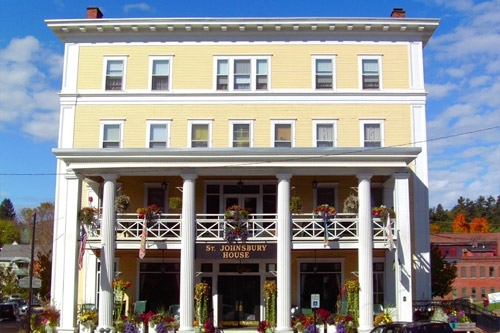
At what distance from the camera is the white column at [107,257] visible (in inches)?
949

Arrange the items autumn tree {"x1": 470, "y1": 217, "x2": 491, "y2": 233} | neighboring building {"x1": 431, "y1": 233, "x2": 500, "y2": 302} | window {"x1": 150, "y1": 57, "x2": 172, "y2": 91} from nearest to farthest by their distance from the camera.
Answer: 1. window {"x1": 150, "y1": 57, "x2": 172, "y2": 91}
2. neighboring building {"x1": 431, "y1": 233, "x2": 500, "y2": 302}
3. autumn tree {"x1": 470, "y1": 217, "x2": 491, "y2": 233}

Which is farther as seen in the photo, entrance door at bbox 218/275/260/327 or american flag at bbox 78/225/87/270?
entrance door at bbox 218/275/260/327

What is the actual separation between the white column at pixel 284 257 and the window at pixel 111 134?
8.35 meters

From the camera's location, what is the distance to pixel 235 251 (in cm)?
2498

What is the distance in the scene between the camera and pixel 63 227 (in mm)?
28375

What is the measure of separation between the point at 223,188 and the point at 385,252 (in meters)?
7.76

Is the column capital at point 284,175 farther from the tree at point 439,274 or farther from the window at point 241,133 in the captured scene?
the tree at point 439,274

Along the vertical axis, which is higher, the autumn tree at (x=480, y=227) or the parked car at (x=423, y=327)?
the autumn tree at (x=480, y=227)

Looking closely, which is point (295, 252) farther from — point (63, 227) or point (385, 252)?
point (63, 227)

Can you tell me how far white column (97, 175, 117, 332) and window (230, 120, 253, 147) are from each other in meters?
6.13

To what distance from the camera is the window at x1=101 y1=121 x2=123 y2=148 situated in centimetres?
2892

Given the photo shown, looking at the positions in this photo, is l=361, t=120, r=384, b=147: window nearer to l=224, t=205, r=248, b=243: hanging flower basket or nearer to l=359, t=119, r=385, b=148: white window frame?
l=359, t=119, r=385, b=148: white window frame

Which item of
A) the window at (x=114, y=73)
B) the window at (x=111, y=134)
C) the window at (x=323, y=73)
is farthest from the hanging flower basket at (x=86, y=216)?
the window at (x=323, y=73)

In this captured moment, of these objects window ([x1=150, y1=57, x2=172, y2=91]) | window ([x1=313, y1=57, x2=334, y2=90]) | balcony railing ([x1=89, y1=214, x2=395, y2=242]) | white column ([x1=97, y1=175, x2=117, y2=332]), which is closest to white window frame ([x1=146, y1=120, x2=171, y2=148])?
window ([x1=150, y1=57, x2=172, y2=91])
